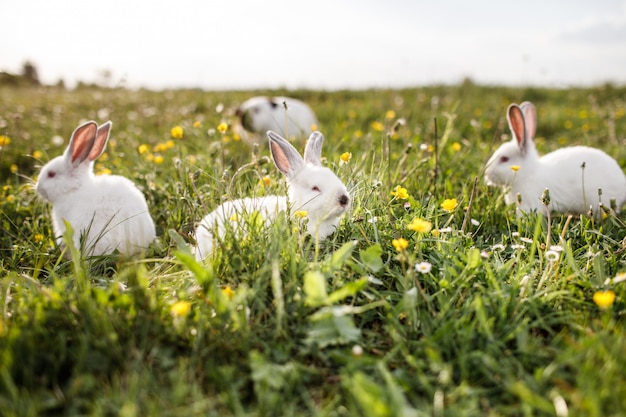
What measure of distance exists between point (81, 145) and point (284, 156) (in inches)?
56.7

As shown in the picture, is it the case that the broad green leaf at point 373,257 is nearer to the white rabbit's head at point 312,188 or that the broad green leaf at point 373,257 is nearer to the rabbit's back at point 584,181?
the white rabbit's head at point 312,188

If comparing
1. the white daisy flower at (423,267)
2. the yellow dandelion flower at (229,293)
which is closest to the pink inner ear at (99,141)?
the yellow dandelion flower at (229,293)

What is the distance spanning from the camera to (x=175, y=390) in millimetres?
1569

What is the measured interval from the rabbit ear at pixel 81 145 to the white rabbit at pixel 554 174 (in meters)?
2.78

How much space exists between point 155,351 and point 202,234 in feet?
3.99

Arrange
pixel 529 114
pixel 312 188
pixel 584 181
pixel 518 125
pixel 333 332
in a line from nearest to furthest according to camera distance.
A: 1. pixel 333 332
2. pixel 312 188
3. pixel 584 181
4. pixel 518 125
5. pixel 529 114

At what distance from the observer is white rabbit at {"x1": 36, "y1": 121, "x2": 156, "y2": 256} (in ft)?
10.2

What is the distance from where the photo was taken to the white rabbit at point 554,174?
3.63 metres

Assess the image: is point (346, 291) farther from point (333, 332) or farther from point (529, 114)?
point (529, 114)

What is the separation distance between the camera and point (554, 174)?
12.2 ft

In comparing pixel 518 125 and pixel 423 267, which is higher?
pixel 518 125

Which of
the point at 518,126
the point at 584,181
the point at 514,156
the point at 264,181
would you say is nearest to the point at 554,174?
the point at 584,181

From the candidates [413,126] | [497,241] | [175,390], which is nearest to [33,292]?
[175,390]

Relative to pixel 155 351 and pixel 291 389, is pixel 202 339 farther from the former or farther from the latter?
pixel 291 389
